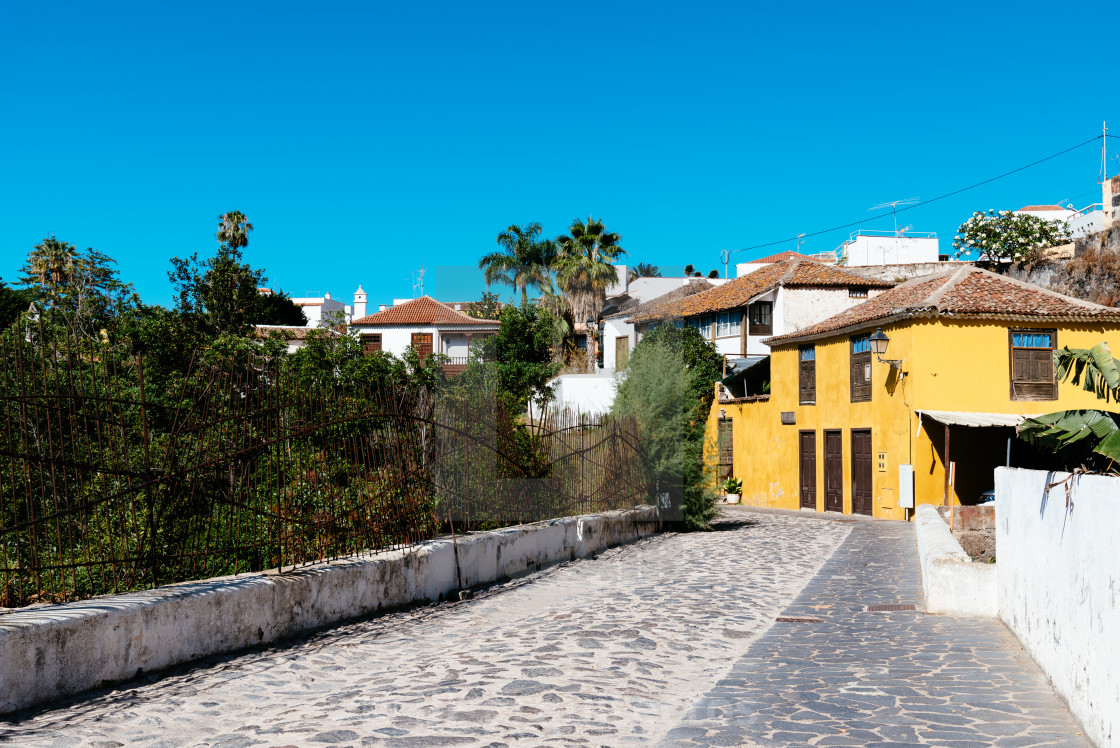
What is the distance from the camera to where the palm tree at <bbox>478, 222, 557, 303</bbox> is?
176ft

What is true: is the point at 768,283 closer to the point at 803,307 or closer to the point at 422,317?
the point at 803,307

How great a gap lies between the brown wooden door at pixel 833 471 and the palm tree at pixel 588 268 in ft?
78.6

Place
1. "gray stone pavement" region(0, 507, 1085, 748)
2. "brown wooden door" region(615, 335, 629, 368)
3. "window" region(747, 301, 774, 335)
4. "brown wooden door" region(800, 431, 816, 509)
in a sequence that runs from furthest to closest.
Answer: "brown wooden door" region(615, 335, 629, 368)
"window" region(747, 301, 774, 335)
"brown wooden door" region(800, 431, 816, 509)
"gray stone pavement" region(0, 507, 1085, 748)

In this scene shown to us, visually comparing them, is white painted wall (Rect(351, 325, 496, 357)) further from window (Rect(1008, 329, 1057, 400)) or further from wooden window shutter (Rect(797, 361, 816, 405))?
window (Rect(1008, 329, 1057, 400))

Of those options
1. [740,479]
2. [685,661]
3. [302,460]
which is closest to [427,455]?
[302,460]

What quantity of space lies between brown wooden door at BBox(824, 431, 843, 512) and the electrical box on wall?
124 inches

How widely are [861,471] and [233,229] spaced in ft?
101

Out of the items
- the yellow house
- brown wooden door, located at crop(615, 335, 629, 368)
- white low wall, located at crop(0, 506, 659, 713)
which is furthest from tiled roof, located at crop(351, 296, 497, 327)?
white low wall, located at crop(0, 506, 659, 713)

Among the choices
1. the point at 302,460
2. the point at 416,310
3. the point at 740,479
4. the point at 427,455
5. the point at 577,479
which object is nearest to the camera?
the point at 302,460

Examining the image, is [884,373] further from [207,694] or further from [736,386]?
[207,694]

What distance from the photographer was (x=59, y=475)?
18.5 ft

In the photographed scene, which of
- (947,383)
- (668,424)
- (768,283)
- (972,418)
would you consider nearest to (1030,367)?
(947,383)

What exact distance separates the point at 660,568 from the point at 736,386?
2352cm

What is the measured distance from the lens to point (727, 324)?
39875 millimetres
